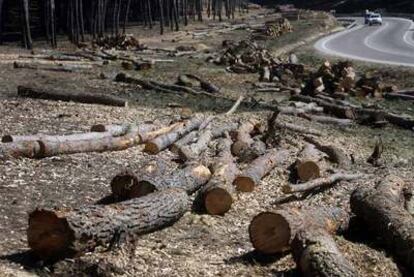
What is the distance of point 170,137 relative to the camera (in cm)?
1380

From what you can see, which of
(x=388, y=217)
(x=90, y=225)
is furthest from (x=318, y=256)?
(x=90, y=225)

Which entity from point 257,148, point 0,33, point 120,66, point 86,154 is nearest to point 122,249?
point 86,154

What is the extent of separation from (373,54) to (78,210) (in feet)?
101

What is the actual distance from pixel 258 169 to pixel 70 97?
7.64m

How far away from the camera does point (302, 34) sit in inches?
2067

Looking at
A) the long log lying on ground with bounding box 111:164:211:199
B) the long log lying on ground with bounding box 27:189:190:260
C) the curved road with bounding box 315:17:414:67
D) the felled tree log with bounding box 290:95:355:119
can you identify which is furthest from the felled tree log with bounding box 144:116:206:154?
the curved road with bounding box 315:17:414:67

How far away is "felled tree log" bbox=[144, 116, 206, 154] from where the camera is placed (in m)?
13.2

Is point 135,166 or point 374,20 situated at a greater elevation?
point 135,166

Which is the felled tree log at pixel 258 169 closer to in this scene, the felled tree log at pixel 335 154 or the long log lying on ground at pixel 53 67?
the felled tree log at pixel 335 154

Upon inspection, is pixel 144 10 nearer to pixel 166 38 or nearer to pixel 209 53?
pixel 166 38

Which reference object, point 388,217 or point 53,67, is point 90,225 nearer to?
point 388,217

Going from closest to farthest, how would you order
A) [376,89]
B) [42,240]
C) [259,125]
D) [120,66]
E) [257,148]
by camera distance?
1. [42,240]
2. [257,148]
3. [259,125]
4. [376,89]
5. [120,66]

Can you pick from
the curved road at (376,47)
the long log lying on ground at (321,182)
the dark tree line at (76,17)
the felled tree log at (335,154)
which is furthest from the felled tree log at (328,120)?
the dark tree line at (76,17)

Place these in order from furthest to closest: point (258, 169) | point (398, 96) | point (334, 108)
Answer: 1. point (398, 96)
2. point (334, 108)
3. point (258, 169)
